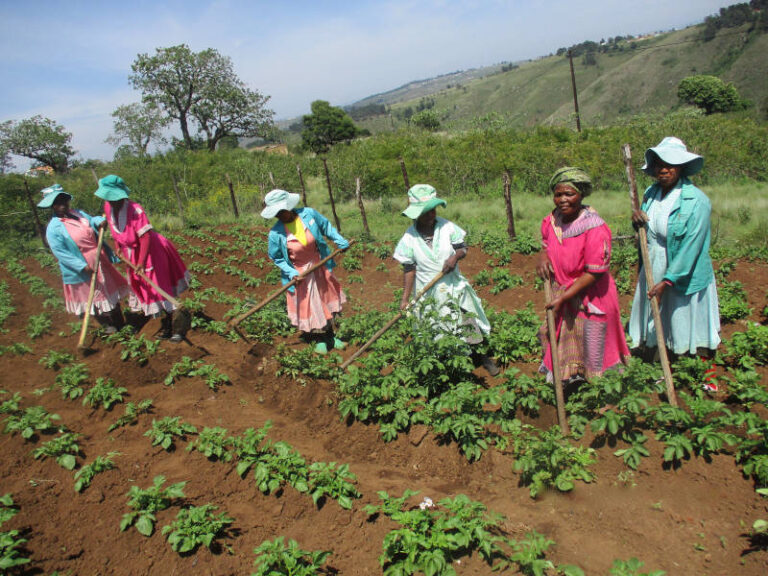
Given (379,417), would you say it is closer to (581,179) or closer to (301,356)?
(301,356)

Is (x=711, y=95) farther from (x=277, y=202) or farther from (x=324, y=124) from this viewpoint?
(x=277, y=202)

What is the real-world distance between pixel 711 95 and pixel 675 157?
141 ft

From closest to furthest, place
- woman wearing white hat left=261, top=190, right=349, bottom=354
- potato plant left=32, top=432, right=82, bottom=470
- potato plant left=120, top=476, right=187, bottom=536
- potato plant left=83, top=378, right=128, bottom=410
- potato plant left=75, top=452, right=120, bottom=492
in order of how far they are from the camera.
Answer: potato plant left=120, top=476, right=187, bottom=536, potato plant left=75, top=452, right=120, bottom=492, potato plant left=32, top=432, right=82, bottom=470, potato plant left=83, top=378, right=128, bottom=410, woman wearing white hat left=261, top=190, right=349, bottom=354

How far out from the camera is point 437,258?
3.93m

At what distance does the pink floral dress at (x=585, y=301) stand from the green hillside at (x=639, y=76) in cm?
2114

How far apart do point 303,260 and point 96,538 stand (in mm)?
3054

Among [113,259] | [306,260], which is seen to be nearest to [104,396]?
[306,260]

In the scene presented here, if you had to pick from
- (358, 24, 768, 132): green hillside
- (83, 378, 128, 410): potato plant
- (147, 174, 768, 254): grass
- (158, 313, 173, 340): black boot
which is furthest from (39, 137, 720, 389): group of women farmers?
(358, 24, 768, 132): green hillside

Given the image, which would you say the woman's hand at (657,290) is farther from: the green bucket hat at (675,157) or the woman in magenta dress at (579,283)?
the green bucket hat at (675,157)

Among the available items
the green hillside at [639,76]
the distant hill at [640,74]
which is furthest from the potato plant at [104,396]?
the green hillside at [639,76]

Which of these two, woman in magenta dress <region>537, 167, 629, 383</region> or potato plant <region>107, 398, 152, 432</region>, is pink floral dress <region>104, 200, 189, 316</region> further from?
woman in magenta dress <region>537, 167, 629, 383</region>

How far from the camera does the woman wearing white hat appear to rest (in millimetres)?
4824

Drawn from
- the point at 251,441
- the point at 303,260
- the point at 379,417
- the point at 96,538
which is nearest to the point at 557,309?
the point at 379,417

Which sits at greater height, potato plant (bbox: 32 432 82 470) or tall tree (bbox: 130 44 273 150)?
tall tree (bbox: 130 44 273 150)
